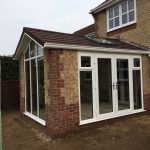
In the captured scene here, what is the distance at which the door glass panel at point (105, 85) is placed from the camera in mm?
7902

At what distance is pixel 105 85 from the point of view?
320 inches

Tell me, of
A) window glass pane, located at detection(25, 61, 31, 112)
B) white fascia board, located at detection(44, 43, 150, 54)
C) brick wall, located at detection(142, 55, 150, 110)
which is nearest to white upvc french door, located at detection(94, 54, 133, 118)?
white fascia board, located at detection(44, 43, 150, 54)

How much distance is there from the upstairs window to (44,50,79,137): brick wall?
551cm

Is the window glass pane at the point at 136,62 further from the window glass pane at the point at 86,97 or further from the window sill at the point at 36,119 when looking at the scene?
the window sill at the point at 36,119

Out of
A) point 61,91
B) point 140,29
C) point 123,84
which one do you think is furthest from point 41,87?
point 140,29

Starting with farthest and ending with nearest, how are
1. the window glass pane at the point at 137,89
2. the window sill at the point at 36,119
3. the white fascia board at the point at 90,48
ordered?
the window glass pane at the point at 137,89 → the window sill at the point at 36,119 → the white fascia board at the point at 90,48

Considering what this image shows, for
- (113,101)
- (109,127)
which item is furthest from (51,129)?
(113,101)

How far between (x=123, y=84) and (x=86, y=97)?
2057mm

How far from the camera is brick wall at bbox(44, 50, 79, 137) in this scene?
678cm

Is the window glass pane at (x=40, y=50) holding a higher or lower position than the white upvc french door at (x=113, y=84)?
higher

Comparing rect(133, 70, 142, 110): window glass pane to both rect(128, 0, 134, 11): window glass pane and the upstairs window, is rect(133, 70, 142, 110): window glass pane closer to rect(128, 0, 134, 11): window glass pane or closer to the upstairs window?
the upstairs window

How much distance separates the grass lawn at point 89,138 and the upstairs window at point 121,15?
18.3 ft

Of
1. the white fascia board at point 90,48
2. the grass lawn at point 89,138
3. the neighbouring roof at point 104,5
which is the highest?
the neighbouring roof at point 104,5

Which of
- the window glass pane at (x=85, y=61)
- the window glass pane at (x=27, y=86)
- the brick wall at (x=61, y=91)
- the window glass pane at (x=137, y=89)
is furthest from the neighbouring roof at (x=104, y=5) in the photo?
the brick wall at (x=61, y=91)
